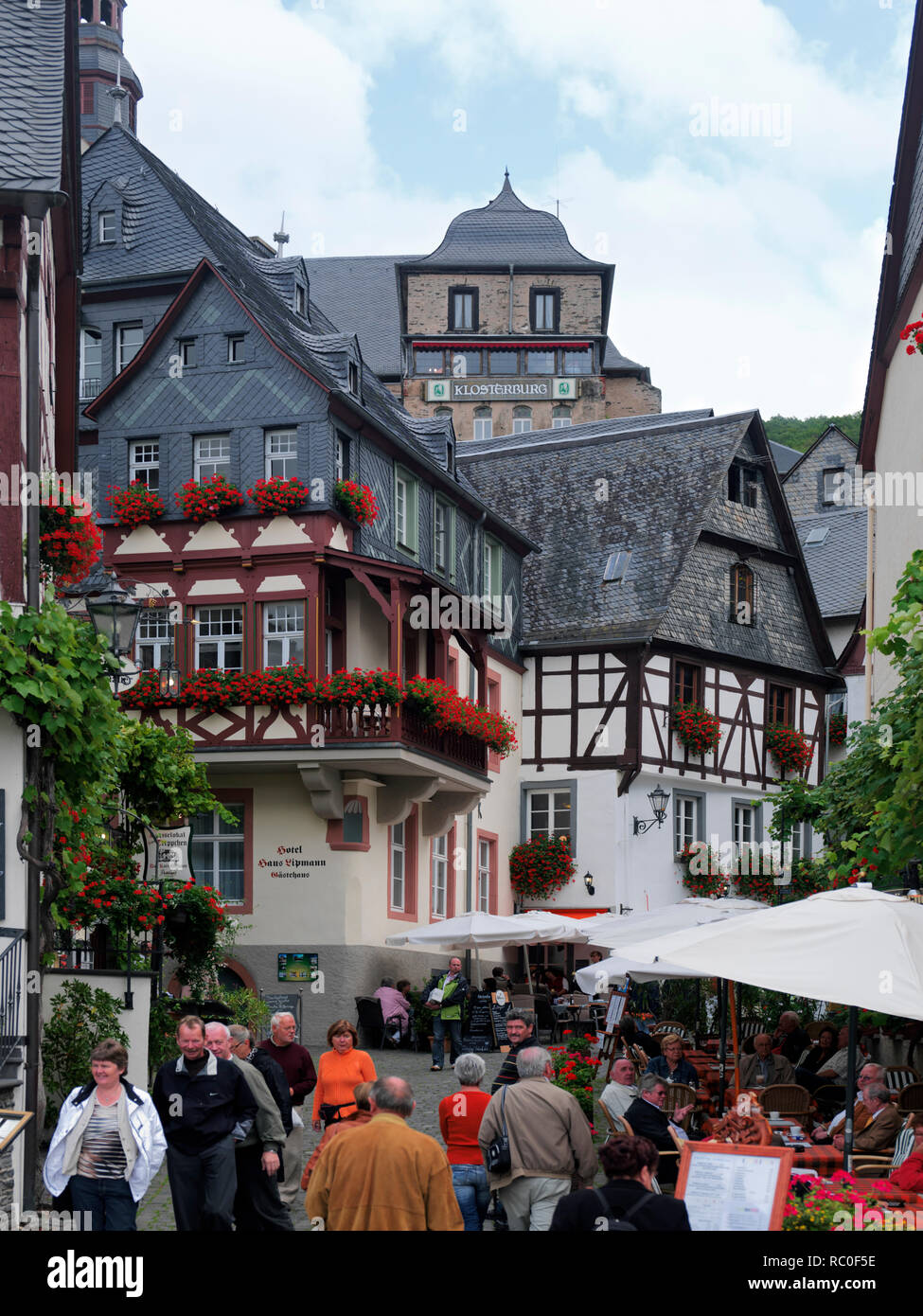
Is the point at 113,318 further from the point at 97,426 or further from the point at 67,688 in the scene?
the point at 67,688

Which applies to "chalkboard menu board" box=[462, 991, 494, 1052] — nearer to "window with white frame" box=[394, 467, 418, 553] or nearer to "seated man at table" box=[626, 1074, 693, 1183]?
"window with white frame" box=[394, 467, 418, 553]

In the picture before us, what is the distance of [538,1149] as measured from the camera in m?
10.3

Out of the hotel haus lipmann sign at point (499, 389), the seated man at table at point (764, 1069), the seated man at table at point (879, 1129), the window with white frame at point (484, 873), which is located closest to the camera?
the seated man at table at point (879, 1129)

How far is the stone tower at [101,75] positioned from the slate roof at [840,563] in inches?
1308

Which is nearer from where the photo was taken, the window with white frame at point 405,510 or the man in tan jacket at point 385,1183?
the man in tan jacket at point 385,1183

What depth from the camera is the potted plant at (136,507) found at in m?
29.5

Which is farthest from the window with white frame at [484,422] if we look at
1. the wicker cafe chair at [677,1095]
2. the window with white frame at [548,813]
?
the wicker cafe chair at [677,1095]

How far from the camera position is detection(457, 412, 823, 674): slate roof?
37844mm

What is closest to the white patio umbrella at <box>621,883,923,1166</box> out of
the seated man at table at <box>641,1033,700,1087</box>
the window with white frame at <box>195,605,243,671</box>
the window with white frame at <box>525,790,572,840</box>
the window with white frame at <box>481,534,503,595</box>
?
the seated man at table at <box>641,1033,700,1087</box>

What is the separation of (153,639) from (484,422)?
4105 centimetres

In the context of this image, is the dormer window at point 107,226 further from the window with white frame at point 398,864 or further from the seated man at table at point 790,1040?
the seated man at table at point 790,1040

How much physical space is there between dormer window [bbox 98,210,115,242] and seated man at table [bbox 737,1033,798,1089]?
19129 millimetres
